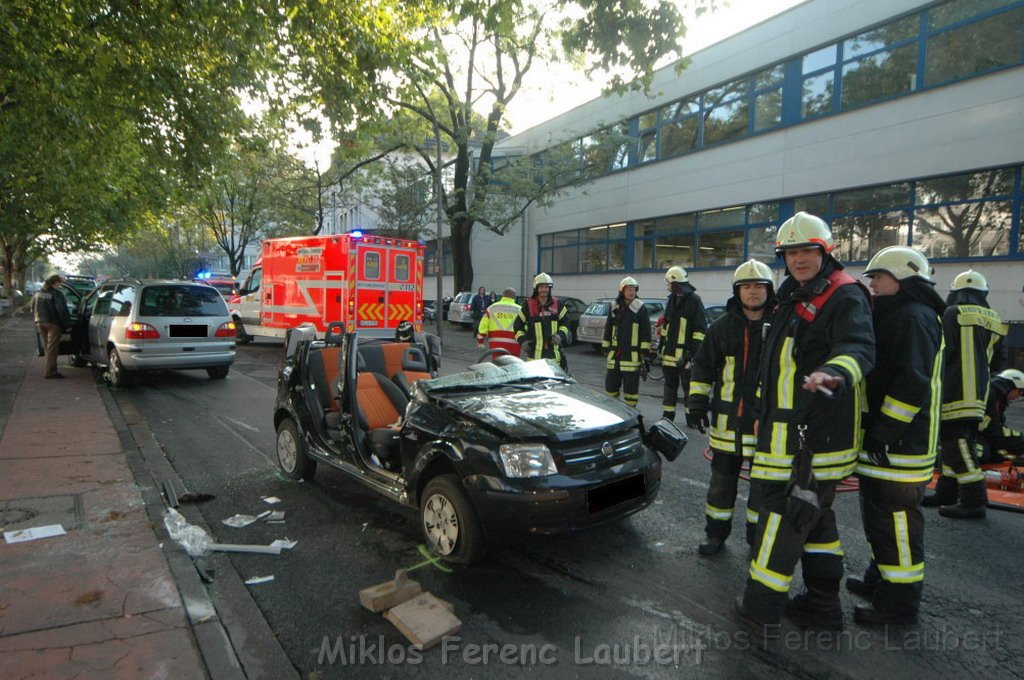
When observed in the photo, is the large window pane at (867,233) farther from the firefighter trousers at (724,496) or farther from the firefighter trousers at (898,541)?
the firefighter trousers at (898,541)

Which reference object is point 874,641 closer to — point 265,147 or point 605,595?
point 605,595

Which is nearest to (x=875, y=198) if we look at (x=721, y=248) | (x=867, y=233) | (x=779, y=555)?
(x=867, y=233)

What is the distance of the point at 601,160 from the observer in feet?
75.9

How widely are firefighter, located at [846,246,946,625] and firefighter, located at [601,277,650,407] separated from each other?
4.02m

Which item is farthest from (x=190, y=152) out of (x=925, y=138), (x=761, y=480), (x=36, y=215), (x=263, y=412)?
(x=36, y=215)

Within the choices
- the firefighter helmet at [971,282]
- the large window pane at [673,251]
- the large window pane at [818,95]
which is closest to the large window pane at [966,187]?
the large window pane at [818,95]

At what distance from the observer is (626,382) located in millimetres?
7184

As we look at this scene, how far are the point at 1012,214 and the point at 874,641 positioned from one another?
13639 mm

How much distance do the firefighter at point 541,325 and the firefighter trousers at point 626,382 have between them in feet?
2.60

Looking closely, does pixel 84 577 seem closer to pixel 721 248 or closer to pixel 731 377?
pixel 731 377

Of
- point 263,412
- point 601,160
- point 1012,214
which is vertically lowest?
point 263,412

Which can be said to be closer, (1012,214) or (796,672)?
(796,672)

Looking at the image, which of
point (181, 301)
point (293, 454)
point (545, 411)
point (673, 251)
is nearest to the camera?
point (545, 411)

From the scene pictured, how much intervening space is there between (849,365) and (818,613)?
4.28 ft
